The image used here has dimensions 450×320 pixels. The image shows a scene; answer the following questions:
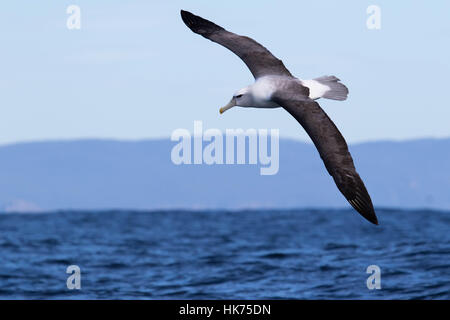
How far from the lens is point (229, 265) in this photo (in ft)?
69.3

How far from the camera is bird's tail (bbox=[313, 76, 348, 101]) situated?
10555 mm

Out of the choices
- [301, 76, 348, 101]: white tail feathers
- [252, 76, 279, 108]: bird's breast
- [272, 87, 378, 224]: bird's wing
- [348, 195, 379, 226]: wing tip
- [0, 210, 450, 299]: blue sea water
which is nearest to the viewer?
[348, 195, 379, 226]: wing tip

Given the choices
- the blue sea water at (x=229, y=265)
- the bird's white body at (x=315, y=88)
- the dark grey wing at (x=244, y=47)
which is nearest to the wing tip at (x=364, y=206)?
the bird's white body at (x=315, y=88)

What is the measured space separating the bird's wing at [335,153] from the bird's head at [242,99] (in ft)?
2.71

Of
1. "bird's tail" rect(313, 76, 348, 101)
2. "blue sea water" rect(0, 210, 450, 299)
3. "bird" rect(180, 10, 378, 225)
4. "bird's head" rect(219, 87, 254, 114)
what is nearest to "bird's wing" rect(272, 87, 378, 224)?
"bird" rect(180, 10, 378, 225)

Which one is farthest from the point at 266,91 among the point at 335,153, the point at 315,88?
the point at 335,153

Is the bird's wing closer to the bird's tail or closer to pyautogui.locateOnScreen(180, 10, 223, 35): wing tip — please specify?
the bird's tail

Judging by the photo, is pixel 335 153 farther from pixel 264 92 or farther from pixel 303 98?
pixel 264 92

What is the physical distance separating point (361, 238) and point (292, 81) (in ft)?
67.3

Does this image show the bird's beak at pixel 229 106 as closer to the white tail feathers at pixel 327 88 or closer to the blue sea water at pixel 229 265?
the white tail feathers at pixel 327 88

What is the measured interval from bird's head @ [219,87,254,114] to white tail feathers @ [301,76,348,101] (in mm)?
737

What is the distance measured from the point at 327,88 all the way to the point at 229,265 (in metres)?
11.2
